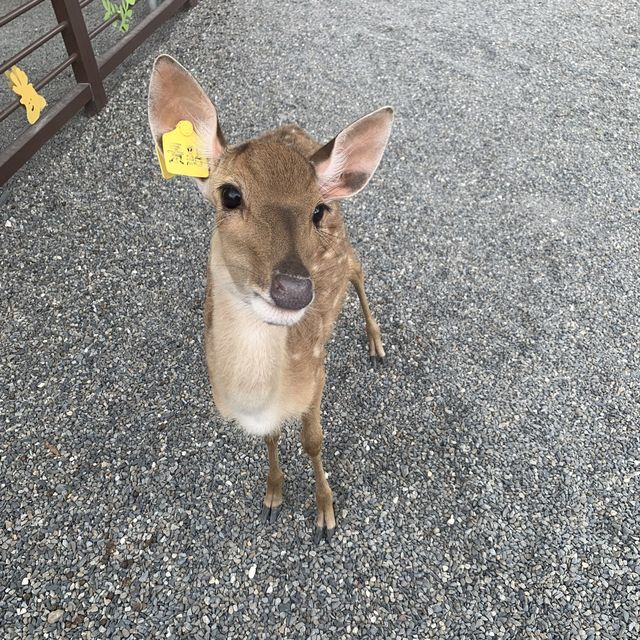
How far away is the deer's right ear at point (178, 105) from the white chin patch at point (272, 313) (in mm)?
636

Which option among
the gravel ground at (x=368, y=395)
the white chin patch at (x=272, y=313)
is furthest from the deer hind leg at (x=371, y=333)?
the white chin patch at (x=272, y=313)

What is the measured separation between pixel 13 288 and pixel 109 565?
187 centimetres

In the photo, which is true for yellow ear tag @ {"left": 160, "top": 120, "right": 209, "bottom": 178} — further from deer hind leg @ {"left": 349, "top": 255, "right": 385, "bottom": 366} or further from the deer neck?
deer hind leg @ {"left": 349, "top": 255, "right": 385, "bottom": 366}

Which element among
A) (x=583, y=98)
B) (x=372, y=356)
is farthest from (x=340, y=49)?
(x=372, y=356)

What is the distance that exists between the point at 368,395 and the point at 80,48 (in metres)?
3.48

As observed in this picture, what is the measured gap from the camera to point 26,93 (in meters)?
3.75

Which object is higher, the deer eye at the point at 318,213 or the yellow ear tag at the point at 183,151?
the yellow ear tag at the point at 183,151

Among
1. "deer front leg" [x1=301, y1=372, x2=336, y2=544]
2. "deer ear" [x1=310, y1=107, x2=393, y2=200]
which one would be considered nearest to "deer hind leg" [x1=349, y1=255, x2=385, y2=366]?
"deer front leg" [x1=301, y1=372, x2=336, y2=544]

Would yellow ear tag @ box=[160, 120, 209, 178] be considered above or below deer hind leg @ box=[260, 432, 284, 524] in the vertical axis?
above

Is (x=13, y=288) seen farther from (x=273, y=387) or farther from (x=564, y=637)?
(x=564, y=637)

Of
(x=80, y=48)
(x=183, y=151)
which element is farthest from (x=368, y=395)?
(x=80, y=48)

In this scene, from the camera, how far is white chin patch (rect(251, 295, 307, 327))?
1.66 metres

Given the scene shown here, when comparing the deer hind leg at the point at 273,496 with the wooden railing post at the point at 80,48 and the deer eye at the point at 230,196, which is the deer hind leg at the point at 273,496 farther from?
the wooden railing post at the point at 80,48

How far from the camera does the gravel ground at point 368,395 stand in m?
2.50
